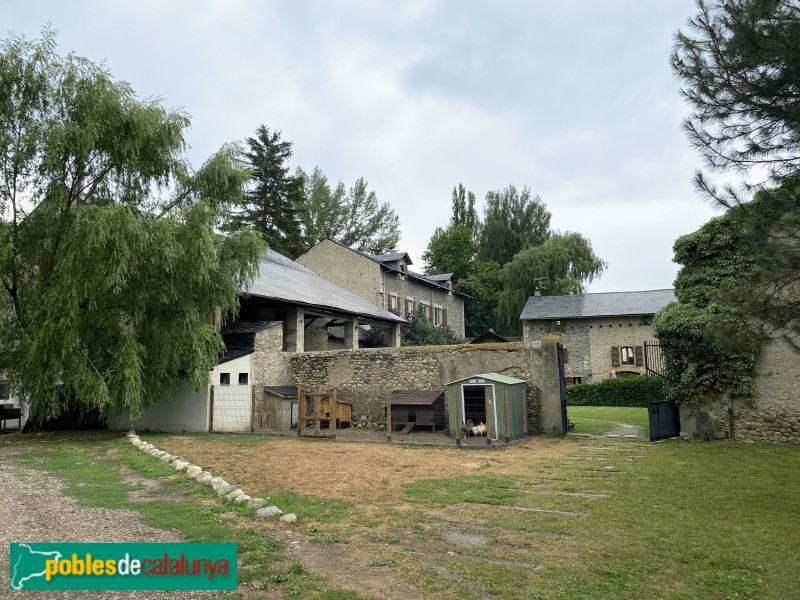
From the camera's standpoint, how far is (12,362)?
46.3 ft

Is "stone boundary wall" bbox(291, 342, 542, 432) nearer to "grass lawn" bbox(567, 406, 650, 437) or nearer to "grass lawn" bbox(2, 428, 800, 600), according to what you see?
"grass lawn" bbox(567, 406, 650, 437)

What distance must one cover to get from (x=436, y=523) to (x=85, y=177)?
45.0 ft

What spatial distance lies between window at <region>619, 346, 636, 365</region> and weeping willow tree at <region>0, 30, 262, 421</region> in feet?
83.8

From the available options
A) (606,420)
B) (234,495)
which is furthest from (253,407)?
(606,420)

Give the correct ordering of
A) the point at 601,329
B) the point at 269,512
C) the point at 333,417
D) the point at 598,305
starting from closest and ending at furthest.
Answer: the point at 269,512 < the point at 333,417 < the point at 601,329 < the point at 598,305

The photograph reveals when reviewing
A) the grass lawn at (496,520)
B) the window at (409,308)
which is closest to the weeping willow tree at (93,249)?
the grass lawn at (496,520)

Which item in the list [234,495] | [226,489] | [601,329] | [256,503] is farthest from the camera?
[601,329]

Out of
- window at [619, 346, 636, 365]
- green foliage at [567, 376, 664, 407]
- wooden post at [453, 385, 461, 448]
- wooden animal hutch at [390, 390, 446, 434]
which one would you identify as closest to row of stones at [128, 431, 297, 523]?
wooden post at [453, 385, 461, 448]

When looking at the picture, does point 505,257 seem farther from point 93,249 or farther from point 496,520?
point 496,520

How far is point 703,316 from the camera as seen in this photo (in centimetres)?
1350

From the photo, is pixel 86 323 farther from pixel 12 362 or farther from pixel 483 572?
pixel 483 572

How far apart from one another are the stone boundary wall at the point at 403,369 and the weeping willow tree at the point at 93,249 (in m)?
4.37

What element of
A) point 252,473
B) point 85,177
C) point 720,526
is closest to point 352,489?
point 252,473

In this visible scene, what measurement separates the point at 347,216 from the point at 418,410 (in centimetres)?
3581
